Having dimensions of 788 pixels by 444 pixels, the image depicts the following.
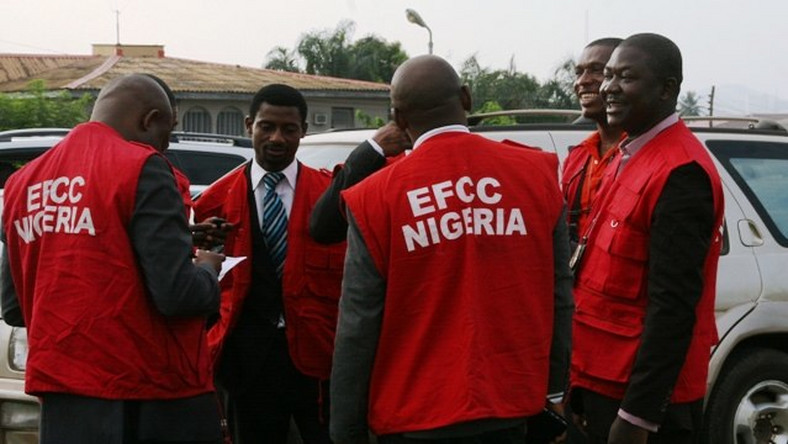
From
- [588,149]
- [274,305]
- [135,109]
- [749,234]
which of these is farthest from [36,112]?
[135,109]

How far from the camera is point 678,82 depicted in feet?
13.1

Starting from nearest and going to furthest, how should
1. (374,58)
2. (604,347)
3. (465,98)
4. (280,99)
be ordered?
(465,98)
(604,347)
(280,99)
(374,58)

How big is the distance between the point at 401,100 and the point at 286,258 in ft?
3.96

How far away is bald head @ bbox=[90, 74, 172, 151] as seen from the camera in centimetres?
396

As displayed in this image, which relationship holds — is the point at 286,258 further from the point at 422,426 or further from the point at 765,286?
the point at 765,286

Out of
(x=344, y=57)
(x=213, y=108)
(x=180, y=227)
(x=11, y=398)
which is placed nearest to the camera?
(x=180, y=227)

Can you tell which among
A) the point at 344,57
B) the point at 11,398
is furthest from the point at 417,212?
the point at 344,57

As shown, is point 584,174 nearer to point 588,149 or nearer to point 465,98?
point 588,149

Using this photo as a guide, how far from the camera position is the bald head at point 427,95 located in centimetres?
356

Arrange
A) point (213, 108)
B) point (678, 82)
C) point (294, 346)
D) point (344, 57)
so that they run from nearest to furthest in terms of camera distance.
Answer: point (678, 82) → point (294, 346) → point (213, 108) → point (344, 57)

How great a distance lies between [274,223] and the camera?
4.70m

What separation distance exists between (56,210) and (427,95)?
1.17 meters

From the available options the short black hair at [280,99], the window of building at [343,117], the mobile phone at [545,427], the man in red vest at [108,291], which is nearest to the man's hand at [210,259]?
the man in red vest at [108,291]

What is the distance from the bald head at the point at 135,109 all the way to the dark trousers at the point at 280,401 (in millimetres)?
1016
